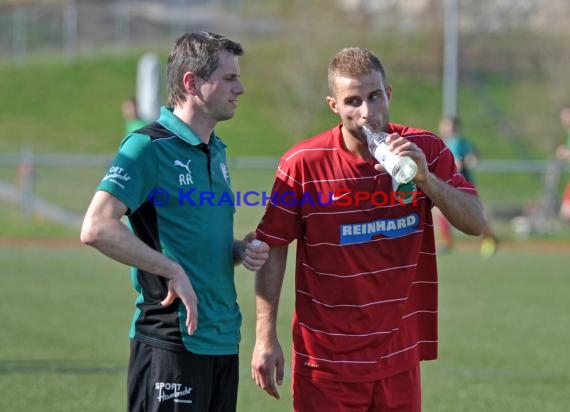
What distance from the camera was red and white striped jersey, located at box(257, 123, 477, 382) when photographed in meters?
4.36

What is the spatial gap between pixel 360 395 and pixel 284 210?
85 cm

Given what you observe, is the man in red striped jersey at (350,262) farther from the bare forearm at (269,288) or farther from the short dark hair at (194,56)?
the short dark hair at (194,56)

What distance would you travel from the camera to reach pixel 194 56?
4.38 meters

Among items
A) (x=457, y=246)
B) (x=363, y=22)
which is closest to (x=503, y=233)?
(x=457, y=246)

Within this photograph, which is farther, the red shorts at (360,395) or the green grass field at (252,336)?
the green grass field at (252,336)

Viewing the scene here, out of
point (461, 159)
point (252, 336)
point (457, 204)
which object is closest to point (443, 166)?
point (457, 204)

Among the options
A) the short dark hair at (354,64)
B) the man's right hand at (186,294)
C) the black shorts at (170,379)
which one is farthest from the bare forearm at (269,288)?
the short dark hair at (354,64)

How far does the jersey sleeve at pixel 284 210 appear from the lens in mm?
4402

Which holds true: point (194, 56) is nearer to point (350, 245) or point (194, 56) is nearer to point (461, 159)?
point (350, 245)

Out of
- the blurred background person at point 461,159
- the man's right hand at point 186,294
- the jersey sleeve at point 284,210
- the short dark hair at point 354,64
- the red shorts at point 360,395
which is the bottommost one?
the red shorts at point 360,395

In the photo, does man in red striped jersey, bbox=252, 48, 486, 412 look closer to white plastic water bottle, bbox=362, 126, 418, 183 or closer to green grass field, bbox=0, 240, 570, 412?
white plastic water bottle, bbox=362, 126, 418, 183

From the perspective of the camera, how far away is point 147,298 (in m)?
4.32

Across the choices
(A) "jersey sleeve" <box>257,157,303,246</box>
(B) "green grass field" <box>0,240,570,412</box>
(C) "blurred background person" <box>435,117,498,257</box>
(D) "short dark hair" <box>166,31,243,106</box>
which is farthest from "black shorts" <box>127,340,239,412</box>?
(C) "blurred background person" <box>435,117,498,257</box>

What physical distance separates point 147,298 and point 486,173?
2831 cm
